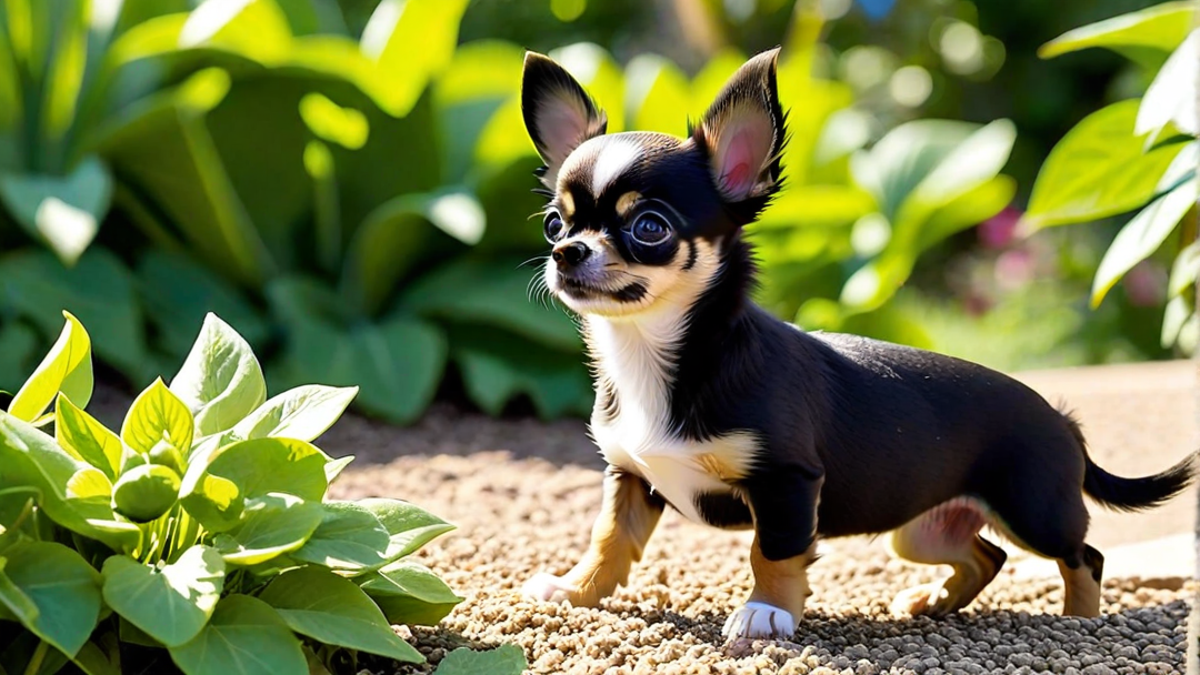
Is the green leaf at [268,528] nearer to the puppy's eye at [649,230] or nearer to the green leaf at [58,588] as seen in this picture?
the green leaf at [58,588]

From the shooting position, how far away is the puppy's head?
2.51 m

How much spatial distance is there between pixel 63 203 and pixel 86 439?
2841mm

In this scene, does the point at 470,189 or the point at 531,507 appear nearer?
the point at 531,507

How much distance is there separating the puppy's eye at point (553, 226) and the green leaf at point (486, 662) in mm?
806

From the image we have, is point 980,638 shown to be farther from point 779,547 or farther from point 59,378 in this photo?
point 59,378

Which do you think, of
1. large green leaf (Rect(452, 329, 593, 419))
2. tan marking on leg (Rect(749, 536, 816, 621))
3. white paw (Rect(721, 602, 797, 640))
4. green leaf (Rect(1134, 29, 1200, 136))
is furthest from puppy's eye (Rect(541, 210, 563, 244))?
large green leaf (Rect(452, 329, 593, 419))

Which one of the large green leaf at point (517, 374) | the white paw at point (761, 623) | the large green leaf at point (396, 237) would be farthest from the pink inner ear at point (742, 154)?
the large green leaf at point (517, 374)

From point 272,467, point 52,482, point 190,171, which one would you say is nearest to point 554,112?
point 272,467

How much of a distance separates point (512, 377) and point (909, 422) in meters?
3.02

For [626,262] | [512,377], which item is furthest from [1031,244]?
[626,262]

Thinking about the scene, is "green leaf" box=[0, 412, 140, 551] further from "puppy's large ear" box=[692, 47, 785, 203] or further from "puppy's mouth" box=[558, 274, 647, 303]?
"puppy's large ear" box=[692, 47, 785, 203]

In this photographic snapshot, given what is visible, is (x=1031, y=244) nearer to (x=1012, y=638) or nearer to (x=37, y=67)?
(x=37, y=67)

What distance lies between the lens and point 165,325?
17.6 feet

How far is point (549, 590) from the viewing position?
289 centimetres
